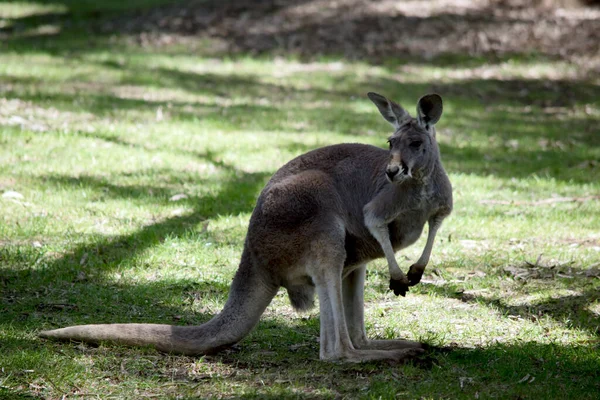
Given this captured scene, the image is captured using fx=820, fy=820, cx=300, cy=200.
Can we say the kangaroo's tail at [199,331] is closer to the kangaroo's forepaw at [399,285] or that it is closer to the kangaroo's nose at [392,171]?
the kangaroo's forepaw at [399,285]

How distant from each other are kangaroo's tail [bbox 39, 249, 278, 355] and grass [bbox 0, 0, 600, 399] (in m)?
0.08

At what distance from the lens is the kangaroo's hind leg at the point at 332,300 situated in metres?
4.13

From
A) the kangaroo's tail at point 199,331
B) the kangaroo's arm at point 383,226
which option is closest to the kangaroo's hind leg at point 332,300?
the kangaroo's arm at point 383,226

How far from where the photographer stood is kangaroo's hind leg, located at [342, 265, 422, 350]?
4496 mm

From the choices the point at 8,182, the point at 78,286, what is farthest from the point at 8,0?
the point at 78,286

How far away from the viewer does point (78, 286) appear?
536 cm

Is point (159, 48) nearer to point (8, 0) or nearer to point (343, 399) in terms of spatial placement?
point (8, 0)

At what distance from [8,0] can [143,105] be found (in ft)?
33.2

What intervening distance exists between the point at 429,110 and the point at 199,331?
1.66 metres

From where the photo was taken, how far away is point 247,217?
6.80 metres

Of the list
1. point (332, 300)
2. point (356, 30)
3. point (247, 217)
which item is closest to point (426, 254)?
point (332, 300)

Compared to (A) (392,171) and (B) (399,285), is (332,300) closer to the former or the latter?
(B) (399,285)

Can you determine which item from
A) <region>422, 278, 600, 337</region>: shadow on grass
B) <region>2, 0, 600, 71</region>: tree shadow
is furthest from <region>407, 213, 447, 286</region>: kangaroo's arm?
<region>2, 0, 600, 71</region>: tree shadow

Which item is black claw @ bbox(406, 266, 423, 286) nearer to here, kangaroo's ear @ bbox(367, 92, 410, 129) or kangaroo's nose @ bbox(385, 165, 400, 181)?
kangaroo's nose @ bbox(385, 165, 400, 181)
